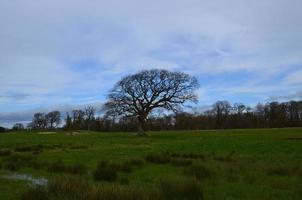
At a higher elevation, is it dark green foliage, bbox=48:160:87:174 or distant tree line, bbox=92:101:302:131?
distant tree line, bbox=92:101:302:131

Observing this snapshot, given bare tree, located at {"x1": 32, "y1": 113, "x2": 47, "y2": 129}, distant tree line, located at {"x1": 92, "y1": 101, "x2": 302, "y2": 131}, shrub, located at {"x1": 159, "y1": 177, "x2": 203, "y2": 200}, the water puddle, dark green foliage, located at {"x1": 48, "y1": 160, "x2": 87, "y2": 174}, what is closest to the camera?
shrub, located at {"x1": 159, "y1": 177, "x2": 203, "y2": 200}

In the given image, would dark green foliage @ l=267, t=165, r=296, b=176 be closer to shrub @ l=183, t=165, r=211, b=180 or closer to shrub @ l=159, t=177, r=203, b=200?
shrub @ l=183, t=165, r=211, b=180

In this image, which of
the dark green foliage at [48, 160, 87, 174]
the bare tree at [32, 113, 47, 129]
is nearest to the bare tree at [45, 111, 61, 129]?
the bare tree at [32, 113, 47, 129]

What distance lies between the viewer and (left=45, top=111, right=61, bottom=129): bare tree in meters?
194

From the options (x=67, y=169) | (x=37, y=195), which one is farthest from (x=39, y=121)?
(x=37, y=195)

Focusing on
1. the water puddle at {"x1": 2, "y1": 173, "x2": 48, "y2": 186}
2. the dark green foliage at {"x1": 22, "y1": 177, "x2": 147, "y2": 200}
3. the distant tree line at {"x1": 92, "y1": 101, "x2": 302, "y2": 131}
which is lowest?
the water puddle at {"x1": 2, "y1": 173, "x2": 48, "y2": 186}

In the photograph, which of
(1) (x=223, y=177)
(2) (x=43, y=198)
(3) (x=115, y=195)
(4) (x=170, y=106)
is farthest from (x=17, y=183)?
(4) (x=170, y=106)

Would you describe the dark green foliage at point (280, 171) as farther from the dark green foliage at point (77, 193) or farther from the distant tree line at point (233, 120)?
the distant tree line at point (233, 120)

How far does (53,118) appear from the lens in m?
194

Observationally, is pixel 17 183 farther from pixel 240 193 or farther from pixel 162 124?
pixel 162 124

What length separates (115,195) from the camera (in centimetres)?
979

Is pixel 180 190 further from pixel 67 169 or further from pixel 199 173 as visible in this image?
pixel 67 169

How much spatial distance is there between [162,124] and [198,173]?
156 meters

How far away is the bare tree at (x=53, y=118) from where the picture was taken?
19412 centimetres
